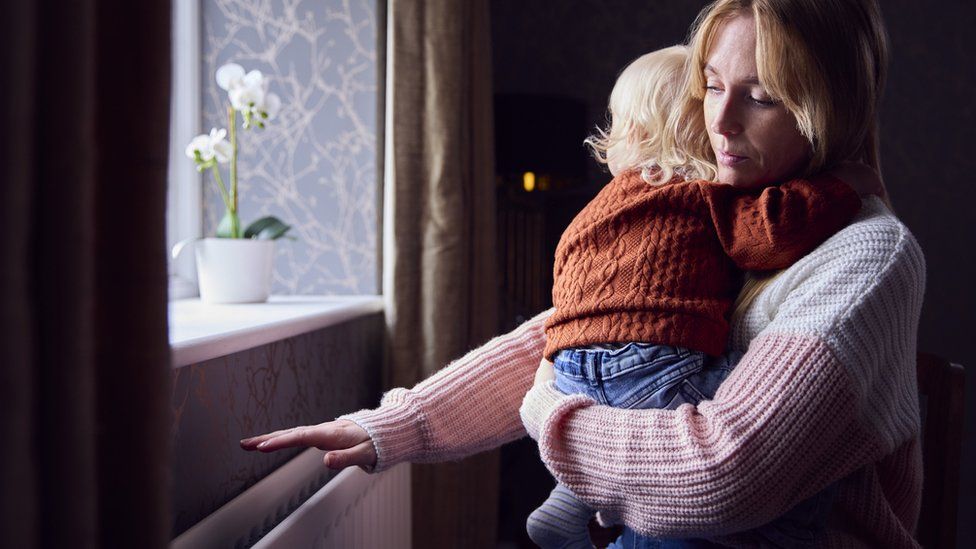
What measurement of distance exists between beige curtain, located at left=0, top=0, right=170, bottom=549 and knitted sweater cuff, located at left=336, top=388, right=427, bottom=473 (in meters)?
0.43

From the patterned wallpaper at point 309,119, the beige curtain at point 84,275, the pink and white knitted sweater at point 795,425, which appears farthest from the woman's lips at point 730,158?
the patterned wallpaper at point 309,119

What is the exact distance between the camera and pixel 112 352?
0.53 meters

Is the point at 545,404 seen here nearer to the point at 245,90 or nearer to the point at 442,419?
the point at 442,419

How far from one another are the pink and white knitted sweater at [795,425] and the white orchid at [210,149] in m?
1.01

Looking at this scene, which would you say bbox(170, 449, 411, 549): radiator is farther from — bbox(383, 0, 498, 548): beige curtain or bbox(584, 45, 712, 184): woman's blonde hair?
bbox(584, 45, 712, 184): woman's blonde hair

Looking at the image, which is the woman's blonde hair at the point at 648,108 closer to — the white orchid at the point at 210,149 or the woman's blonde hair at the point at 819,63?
the woman's blonde hair at the point at 819,63

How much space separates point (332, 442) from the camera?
977 millimetres

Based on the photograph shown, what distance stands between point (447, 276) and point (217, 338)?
893 mm

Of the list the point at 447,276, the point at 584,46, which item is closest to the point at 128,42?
the point at 447,276

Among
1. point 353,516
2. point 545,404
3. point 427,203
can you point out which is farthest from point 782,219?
point 427,203

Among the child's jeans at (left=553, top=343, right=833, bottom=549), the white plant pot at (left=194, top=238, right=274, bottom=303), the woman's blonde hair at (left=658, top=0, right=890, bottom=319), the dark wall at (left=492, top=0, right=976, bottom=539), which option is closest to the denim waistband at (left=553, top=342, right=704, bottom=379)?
the child's jeans at (left=553, top=343, right=833, bottom=549)

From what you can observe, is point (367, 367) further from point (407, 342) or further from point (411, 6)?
point (411, 6)

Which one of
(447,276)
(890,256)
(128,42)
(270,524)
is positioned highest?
(128,42)

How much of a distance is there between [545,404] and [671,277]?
207 millimetres
